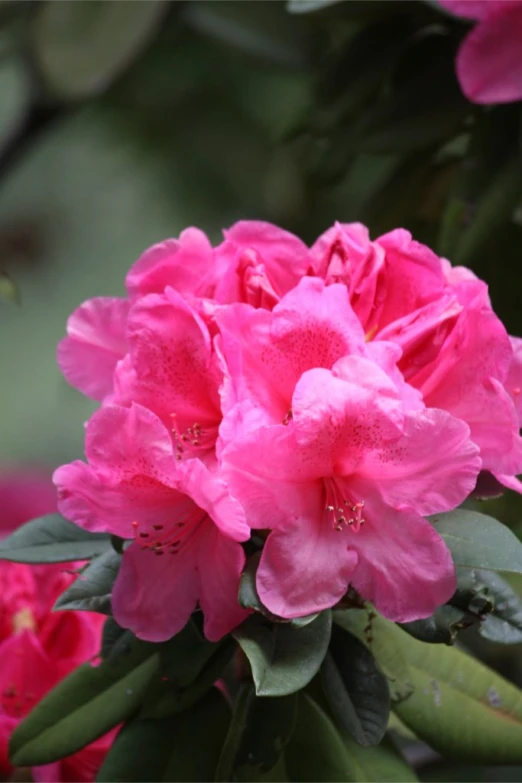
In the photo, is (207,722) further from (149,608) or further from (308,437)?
(308,437)

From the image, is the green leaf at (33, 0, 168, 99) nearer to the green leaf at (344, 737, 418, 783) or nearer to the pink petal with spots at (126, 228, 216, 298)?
the pink petal with spots at (126, 228, 216, 298)

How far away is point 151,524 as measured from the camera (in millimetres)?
569

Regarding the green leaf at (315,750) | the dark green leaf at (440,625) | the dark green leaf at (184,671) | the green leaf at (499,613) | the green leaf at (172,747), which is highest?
the dark green leaf at (440,625)

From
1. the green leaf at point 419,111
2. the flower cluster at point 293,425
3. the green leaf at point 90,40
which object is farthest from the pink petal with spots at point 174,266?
the green leaf at point 90,40

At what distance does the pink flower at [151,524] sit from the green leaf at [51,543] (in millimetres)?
75

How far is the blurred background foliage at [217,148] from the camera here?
905mm

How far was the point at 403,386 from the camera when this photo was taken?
1.80 feet

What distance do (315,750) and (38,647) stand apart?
0.69 feet

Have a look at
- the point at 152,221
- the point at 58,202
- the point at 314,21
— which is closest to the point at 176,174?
the point at 152,221

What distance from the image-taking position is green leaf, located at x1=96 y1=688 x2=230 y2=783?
639mm

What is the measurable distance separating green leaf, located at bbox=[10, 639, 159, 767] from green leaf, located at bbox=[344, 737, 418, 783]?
0.14 m

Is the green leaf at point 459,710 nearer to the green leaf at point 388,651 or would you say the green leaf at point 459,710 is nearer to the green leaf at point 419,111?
the green leaf at point 388,651

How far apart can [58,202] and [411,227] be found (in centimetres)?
121

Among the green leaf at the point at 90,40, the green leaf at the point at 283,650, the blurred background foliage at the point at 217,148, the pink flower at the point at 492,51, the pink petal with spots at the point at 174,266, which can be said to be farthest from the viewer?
the green leaf at the point at 90,40
